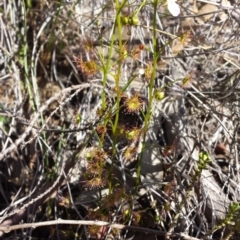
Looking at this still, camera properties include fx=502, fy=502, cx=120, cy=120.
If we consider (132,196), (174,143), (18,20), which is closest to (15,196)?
(132,196)

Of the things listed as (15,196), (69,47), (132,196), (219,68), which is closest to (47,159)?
(15,196)

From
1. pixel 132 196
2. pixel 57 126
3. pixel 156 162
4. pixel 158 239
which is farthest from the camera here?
pixel 57 126

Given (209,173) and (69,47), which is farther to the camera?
(69,47)

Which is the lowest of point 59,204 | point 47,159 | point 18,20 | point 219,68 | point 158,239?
point 158,239

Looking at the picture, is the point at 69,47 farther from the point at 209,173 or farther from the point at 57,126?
the point at 209,173

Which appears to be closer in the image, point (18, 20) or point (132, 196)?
point (132, 196)

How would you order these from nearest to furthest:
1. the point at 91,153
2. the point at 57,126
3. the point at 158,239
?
the point at 91,153 → the point at 158,239 → the point at 57,126

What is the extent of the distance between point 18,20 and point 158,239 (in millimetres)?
1192

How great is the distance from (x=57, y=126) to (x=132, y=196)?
0.64 m

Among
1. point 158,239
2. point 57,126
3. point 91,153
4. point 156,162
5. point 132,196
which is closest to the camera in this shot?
point 91,153

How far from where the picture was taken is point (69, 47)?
2344 mm

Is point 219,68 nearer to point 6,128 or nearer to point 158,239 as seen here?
point 158,239

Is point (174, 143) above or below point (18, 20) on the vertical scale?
below

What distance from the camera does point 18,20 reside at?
235cm
